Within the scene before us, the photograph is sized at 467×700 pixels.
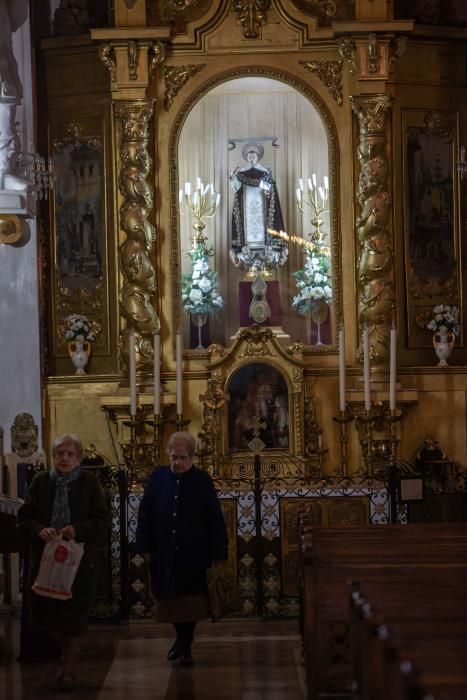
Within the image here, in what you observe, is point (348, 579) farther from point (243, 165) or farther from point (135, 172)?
point (243, 165)

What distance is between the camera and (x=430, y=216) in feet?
49.3

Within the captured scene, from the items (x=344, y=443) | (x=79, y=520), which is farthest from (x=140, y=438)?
(x=79, y=520)

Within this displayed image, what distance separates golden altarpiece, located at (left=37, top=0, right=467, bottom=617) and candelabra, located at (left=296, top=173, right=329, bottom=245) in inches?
0.6

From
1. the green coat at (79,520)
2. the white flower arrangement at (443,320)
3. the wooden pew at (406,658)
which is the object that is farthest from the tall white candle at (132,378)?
the wooden pew at (406,658)

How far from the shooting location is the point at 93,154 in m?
15.0

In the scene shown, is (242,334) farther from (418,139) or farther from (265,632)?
(265,632)

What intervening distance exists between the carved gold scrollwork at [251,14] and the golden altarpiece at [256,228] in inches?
0.6

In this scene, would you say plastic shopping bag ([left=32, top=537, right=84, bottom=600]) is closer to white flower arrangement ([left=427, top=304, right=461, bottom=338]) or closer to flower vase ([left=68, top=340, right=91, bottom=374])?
flower vase ([left=68, top=340, right=91, bottom=374])

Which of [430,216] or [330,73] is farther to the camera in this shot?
[430,216]

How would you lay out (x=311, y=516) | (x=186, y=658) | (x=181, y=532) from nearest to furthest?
1. (x=181, y=532)
2. (x=186, y=658)
3. (x=311, y=516)

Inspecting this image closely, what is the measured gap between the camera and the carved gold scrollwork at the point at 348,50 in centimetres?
1455

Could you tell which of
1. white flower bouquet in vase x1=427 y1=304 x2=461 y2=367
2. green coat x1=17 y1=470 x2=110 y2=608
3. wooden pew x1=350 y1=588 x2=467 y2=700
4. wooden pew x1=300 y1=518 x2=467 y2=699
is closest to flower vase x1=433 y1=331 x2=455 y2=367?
white flower bouquet in vase x1=427 y1=304 x2=461 y2=367

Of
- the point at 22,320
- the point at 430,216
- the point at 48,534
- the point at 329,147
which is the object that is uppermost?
the point at 329,147

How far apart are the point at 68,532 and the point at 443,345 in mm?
7150
